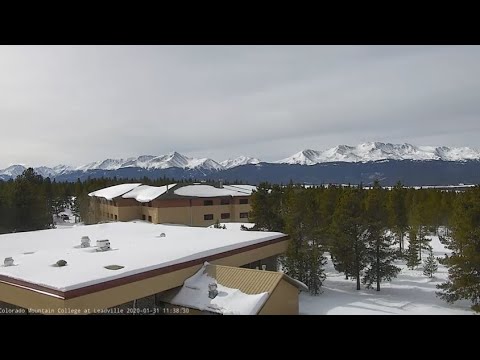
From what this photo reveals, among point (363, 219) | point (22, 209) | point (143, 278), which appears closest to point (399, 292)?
point (363, 219)

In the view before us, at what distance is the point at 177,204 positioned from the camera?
31.1 m

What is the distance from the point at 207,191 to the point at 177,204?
3.65 meters

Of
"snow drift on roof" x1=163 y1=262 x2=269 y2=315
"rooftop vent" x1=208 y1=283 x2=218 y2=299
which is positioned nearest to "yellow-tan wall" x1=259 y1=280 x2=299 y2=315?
"snow drift on roof" x1=163 y1=262 x2=269 y2=315

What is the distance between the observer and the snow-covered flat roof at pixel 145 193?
31438 mm

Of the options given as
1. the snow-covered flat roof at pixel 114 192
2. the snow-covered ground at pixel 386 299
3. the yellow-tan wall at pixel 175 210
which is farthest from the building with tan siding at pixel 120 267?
the snow-covered flat roof at pixel 114 192

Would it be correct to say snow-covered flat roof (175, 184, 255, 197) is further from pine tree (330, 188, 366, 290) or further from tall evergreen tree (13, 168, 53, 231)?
pine tree (330, 188, 366, 290)

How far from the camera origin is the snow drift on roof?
10.2 meters

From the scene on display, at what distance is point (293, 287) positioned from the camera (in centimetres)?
1194

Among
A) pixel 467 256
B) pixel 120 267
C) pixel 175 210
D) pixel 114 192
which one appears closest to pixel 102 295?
pixel 120 267
